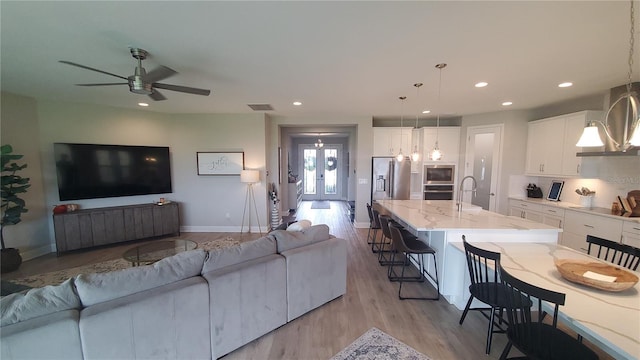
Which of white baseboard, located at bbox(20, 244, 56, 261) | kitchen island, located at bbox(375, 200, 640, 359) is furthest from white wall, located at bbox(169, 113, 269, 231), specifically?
kitchen island, located at bbox(375, 200, 640, 359)

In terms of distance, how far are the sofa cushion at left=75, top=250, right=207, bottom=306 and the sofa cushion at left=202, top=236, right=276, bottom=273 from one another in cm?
7

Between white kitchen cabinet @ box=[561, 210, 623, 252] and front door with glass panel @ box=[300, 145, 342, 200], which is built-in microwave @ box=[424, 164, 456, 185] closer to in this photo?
white kitchen cabinet @ box=[561, 210, 623, 252]

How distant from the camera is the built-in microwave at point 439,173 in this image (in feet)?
18.4

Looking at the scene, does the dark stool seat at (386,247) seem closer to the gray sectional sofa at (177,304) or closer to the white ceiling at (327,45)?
the gray sectional sofa at (177,304)

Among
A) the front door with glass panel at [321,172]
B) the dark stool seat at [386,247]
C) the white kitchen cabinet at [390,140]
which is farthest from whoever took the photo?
the front door with glass panel at [321,172]

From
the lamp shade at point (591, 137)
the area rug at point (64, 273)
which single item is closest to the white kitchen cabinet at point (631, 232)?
the lamp shade at point (591, 137)

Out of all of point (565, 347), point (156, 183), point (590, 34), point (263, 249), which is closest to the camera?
point (565, 347)

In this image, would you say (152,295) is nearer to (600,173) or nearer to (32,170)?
(32,170)

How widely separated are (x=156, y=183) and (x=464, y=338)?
5.92 meters

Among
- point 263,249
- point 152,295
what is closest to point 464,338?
point 263,249

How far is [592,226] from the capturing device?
3.44 m

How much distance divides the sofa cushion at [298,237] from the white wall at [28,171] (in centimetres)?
468

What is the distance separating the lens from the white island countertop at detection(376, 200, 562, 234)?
2.59m

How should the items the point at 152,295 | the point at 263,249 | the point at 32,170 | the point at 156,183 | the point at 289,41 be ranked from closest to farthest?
the point at 152,295 < the point at 289,41 < the point at 263,249 < the point at 32,170 < the point at 156,183
